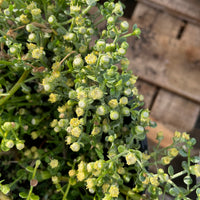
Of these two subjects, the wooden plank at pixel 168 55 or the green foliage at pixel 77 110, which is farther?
the wooden plank at pixel 168 55

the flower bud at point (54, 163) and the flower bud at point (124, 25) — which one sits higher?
the flower bud at point (124, 25)

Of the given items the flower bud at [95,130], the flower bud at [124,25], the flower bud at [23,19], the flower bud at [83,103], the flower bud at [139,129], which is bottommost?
the flower bud at [95,130]

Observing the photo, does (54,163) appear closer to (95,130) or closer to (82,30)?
(95,130)

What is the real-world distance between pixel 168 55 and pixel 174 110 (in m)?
0.22

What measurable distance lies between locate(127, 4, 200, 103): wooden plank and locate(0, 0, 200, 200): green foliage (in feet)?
1.83

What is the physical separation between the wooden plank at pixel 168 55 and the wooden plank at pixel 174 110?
0.09 ft

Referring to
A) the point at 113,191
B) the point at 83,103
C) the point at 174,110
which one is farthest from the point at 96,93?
the point at 174,110

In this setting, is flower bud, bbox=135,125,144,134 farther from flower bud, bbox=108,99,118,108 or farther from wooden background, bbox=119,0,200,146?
wooden background, bbox=119,0,200,146

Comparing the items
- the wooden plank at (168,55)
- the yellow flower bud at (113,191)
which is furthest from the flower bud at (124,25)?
the wooden plank at (168,55)

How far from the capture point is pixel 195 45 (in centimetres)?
106

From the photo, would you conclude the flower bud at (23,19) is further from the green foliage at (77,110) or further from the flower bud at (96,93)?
the flower bud at (96,93)

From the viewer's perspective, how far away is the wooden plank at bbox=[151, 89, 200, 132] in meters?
1.03

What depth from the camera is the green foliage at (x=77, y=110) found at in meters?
0.39

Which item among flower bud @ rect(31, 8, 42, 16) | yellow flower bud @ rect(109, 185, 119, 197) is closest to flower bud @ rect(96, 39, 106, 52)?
flower bud @ rect(31, 8, 42, 16)
